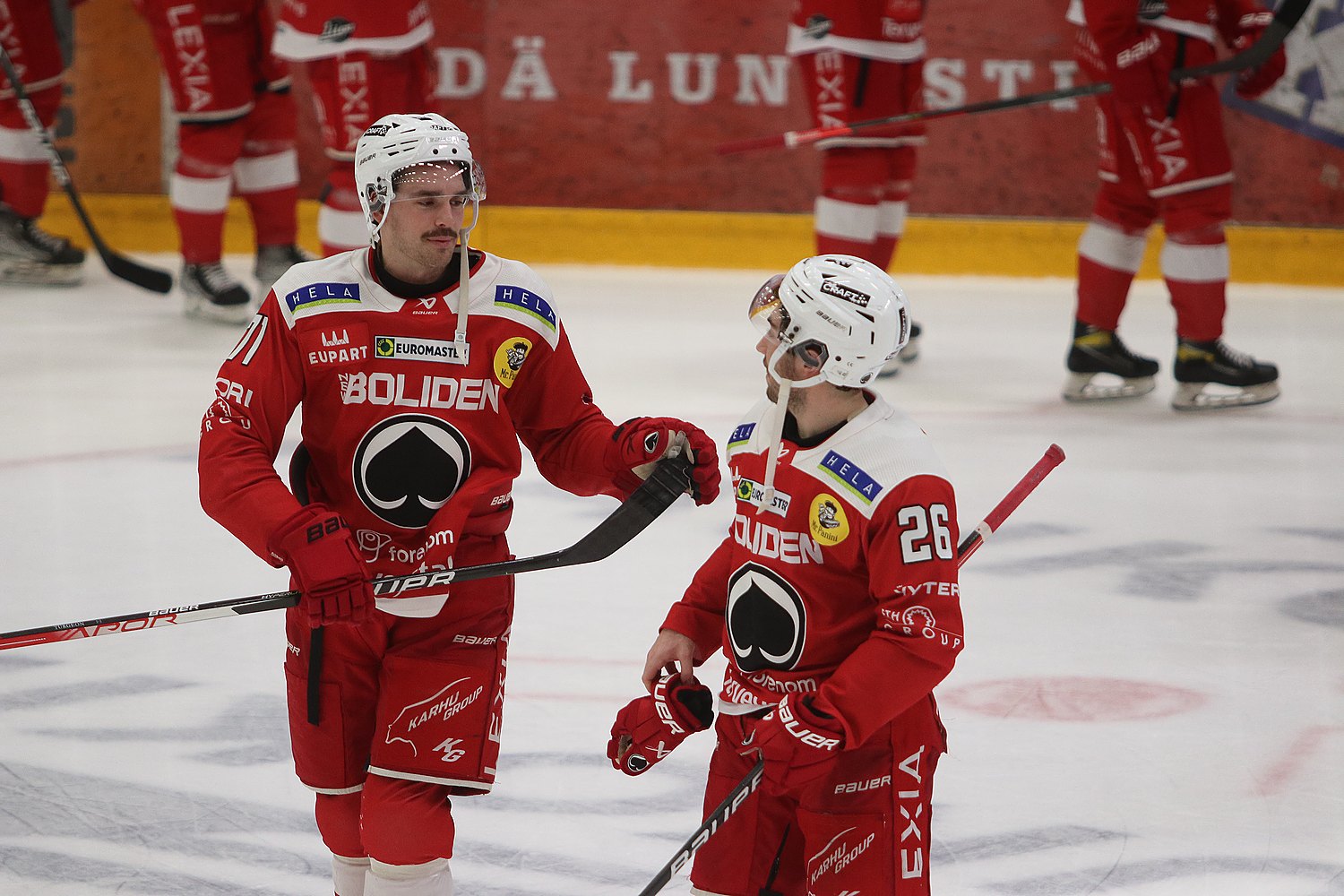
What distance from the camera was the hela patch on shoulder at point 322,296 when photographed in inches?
74.4

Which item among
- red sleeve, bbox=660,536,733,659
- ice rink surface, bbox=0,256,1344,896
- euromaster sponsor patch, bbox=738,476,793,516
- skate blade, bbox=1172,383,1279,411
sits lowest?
skate blade, bbox=1172,383,1279,411

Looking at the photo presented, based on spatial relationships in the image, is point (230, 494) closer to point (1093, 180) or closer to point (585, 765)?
point (585, 765)

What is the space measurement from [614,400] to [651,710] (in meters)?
3.13

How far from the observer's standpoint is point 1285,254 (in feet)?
21.9

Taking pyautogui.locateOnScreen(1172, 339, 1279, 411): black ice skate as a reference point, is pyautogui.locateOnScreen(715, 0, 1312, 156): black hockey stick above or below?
above

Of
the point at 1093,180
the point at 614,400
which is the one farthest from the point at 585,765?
the point at 1093,180

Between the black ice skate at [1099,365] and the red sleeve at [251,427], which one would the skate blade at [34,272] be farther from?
the red sleeve at [251,427]

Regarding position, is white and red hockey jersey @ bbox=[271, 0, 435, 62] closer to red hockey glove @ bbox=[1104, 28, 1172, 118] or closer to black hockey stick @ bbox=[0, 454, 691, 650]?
red hockey glove @ bbox=[1104, 28, 1172, 118]

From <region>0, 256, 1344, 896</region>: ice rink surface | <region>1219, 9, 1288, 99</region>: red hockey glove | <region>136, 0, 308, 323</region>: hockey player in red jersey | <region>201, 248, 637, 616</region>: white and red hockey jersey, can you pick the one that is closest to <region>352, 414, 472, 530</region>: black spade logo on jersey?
<region>201, 248, 637, 616</region>: white and red hockey jersey

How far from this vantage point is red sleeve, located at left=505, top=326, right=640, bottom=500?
6.57 ft

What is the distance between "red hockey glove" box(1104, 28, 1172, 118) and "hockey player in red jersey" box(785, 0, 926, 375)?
69cm

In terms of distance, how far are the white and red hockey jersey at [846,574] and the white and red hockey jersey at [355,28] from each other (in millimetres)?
3541

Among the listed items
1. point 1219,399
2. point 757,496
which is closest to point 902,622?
point 757,496

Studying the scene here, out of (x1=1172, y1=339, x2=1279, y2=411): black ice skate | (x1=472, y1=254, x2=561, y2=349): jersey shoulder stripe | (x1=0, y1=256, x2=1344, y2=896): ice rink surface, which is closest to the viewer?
(x1=472, y1=254, x2=561, y2=349): jersey shoulder stripe
